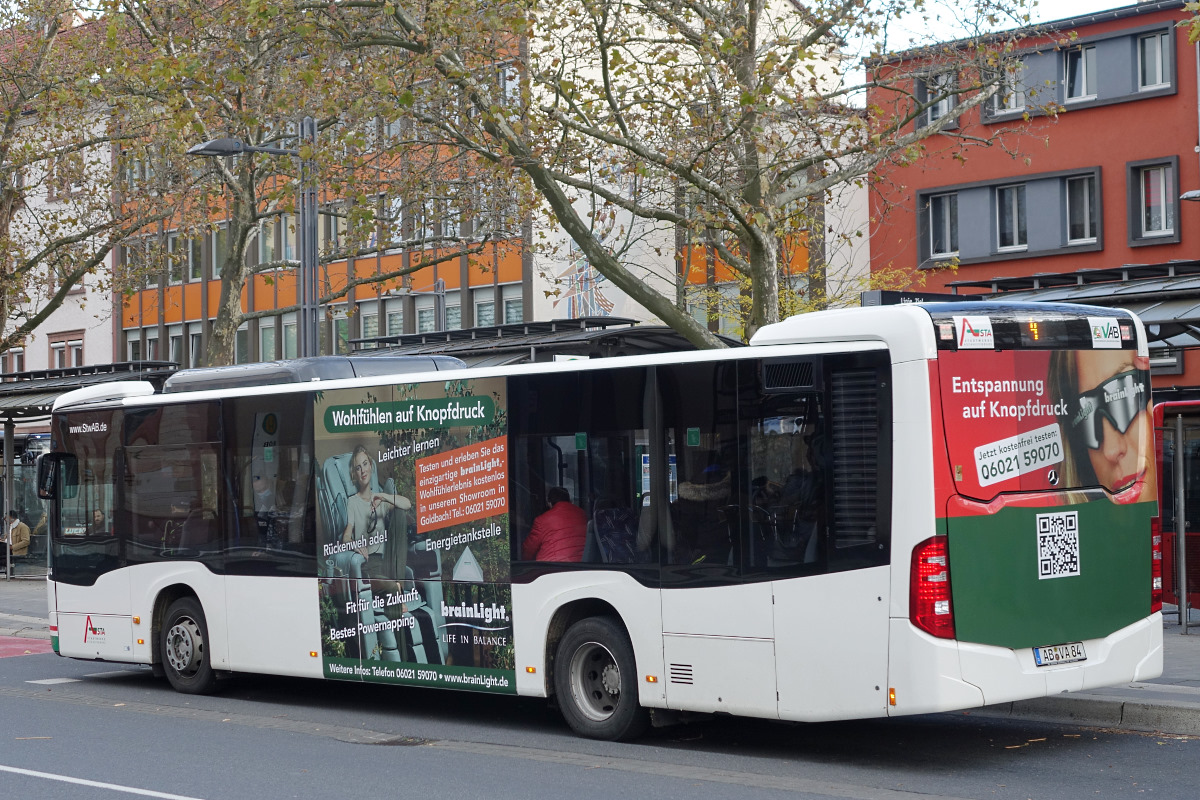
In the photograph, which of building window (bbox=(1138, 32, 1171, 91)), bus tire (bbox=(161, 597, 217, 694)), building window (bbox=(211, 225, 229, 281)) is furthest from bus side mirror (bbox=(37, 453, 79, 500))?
building window (bbox=(211, 225, 229, 281))

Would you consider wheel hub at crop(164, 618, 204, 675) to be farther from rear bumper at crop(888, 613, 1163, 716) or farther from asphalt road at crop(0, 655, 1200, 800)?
rear bumper at crop(888, 613, 1163, 716)

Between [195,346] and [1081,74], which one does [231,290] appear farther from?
[195,346]

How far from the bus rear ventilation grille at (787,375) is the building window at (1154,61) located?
1055 inches

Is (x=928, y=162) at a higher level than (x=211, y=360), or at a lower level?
higher

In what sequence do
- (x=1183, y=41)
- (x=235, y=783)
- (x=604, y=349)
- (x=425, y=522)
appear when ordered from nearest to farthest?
(x=235, y=783)
(x=425, y=522)
(x=604, y=349)
(x=1183, y=41)

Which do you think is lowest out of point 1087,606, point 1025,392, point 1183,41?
point 1087,606

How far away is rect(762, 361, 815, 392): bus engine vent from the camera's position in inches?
384

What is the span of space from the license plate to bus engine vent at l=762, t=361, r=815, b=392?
6.97 feet

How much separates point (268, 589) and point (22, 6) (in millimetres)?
19845

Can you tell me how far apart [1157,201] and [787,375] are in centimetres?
2669

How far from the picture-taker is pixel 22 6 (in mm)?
29531

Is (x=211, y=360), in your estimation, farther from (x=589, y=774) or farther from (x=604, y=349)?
(x=589, y=774)

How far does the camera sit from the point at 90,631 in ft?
51.8

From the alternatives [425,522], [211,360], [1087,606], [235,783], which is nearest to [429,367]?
[425,522]
